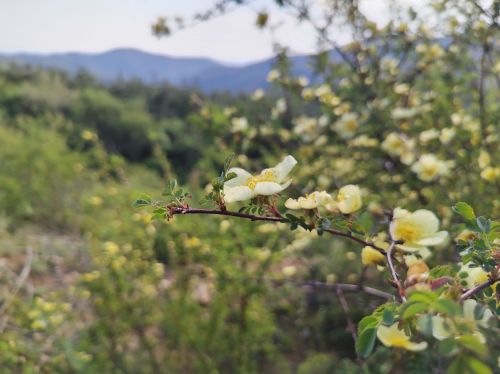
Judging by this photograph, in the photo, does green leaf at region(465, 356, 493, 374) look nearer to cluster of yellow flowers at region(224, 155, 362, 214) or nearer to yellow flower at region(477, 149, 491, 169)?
cluster of yellow flowers at region(224, 155, 362, 214)

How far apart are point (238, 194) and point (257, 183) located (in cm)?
3

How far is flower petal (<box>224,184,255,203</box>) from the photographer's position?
71 centimetres

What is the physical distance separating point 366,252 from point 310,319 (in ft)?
10.6

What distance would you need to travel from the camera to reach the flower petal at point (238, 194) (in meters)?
0.71

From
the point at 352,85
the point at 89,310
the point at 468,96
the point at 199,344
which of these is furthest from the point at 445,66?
the point at 89,310

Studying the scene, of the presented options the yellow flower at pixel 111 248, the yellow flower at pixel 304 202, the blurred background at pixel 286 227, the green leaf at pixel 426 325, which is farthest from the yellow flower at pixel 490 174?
the yellow flower at pixel 111 248

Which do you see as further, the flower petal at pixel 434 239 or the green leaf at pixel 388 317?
the flower petal at pixel 434 239

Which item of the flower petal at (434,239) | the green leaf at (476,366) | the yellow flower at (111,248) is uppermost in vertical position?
the flower petal at (434,239)

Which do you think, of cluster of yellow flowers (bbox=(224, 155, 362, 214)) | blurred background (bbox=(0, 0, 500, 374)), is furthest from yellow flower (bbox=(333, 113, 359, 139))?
cluster of yellow flowers (bbox=(224, 155, 362, 214))

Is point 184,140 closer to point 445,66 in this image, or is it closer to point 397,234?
point 445,66

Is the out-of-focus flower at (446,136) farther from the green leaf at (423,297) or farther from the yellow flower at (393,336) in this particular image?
the green leaf at (423,297)

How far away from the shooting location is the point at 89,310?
3561mm

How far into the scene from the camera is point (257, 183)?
0.73 m

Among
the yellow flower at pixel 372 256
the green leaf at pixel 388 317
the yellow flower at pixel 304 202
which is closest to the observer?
the green leaf at pixel 388 317
